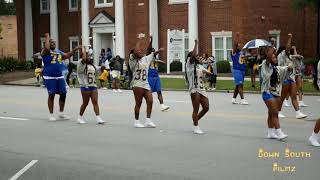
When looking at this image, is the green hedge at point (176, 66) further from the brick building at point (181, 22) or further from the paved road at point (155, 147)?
A: the paved road at point (155, 147)

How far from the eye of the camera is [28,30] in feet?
157

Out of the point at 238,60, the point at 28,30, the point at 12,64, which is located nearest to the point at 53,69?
the point at 238,60

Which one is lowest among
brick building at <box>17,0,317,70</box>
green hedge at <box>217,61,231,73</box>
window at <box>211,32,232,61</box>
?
green hedge at <box>217,61,231,73</box>

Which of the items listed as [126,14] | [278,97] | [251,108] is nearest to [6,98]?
[251,108]

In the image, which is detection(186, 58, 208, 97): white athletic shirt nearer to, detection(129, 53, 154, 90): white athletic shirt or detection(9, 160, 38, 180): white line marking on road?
detection(129, 53, 154, 90): white athletic shirt

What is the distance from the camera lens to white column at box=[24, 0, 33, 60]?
47.4 m

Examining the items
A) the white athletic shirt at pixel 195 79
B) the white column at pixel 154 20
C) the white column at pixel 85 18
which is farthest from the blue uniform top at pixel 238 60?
the white column at pixel 85 18

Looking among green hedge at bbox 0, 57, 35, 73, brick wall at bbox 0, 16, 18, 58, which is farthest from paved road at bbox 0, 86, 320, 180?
brick wall at bbox 0, 16, 18, 58

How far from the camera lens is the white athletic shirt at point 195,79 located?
12789mm

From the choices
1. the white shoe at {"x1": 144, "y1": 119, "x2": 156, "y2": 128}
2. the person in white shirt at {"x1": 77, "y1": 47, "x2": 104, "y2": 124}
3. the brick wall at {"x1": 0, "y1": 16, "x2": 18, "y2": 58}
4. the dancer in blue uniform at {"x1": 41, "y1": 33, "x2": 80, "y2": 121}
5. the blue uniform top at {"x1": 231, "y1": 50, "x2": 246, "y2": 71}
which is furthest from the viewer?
the brick wall at {"x1": 0, "y1": 16, "x2": 18, "y2": 58}

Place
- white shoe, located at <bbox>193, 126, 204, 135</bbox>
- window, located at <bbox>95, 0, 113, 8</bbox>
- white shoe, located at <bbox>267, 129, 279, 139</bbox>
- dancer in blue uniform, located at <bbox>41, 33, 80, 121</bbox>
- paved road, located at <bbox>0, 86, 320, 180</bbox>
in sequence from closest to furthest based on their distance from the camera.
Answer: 1. paved road, located at <bbox>0, 86, 320, 180</bbox>
2. white shoe, located at <bbox>267, 129, 279, 139</bbox>
3. white shoe, located at <bbox>193, 126, 204, 135</bbox>
4. dancer in blue uniform, located at <bbox>41, 33, 80, 121</bbox>
5. window, located at <bbox>95, 0, 113, 8</bbox>

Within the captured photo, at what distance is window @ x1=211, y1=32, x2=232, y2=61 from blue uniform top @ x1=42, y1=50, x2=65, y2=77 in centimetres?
2136

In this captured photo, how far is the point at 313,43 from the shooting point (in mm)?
37719

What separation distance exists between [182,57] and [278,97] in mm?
25016
